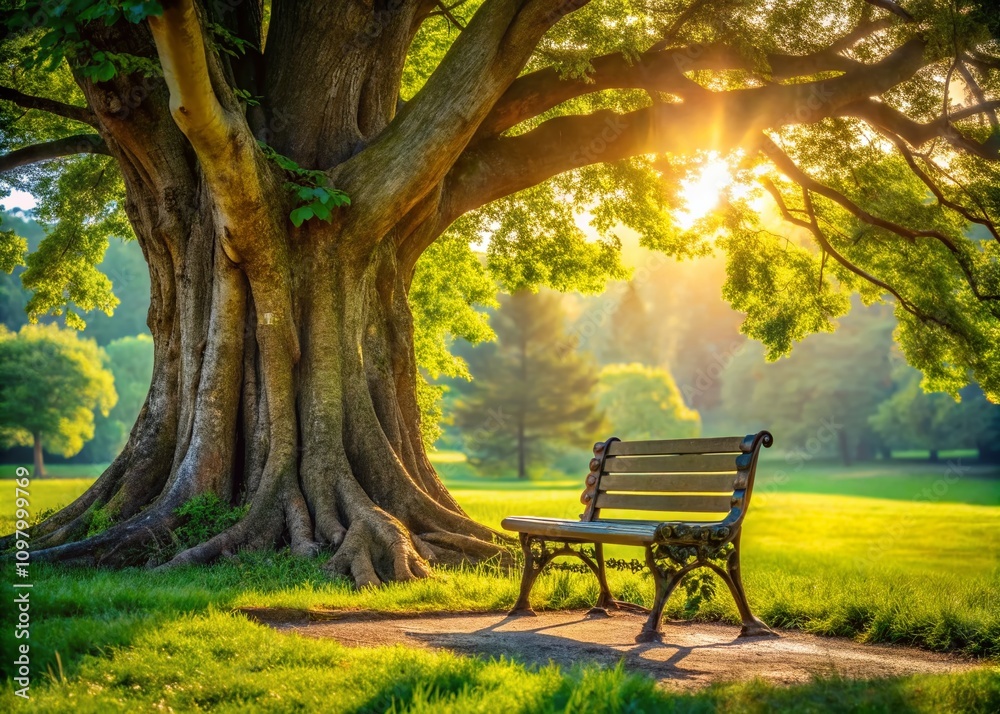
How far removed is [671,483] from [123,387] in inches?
2718

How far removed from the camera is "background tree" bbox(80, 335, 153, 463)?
66.1 meters

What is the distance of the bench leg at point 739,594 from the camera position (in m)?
6.13

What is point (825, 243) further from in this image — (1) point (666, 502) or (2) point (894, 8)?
(1) point (666, 502)

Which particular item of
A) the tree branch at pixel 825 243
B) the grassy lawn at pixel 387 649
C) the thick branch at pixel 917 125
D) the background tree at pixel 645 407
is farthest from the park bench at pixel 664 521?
the background tree at pixel 645 407

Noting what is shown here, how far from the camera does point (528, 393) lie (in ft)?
191

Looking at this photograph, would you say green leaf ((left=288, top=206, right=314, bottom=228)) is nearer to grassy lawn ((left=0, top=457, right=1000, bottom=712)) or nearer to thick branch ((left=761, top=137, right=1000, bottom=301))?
grassy lawn ((left=0, top=457, right=1000, bottom=712))

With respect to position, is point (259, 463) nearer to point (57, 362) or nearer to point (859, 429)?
point (57, 362)

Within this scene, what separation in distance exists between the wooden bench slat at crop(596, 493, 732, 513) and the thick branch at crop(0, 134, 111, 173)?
867 centimetres

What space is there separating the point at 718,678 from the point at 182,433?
20.4 ft

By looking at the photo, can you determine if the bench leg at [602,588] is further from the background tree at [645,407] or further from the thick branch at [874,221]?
the background tree at [645,407]

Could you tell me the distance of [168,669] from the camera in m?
4.44

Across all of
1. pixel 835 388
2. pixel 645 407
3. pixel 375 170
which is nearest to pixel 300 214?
pixel 375 170

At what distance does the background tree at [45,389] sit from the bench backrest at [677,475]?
3660 cm

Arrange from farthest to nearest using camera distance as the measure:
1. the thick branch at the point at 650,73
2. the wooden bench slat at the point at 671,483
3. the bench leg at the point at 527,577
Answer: the thick branch at the point at 650,73, the bench leg at the point at 527,577, the wooden bench slat at the point at 671,483
